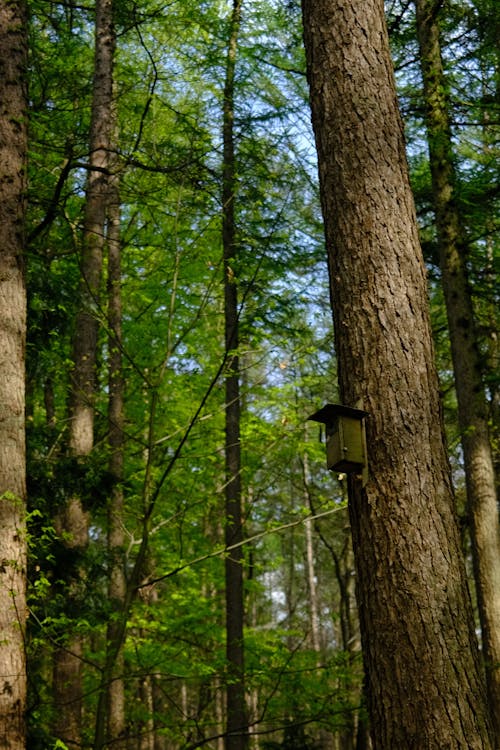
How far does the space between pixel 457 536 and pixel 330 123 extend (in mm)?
2077

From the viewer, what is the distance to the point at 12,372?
5125 millimetres

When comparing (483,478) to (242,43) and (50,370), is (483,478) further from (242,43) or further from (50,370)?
(242,43)

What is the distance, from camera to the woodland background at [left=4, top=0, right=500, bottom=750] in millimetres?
6398

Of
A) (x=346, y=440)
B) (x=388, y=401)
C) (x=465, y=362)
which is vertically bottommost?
(x=346, y=440)

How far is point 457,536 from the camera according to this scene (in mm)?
2967

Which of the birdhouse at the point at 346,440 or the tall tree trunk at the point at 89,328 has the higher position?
the tall tree trunk at the point at 89,328

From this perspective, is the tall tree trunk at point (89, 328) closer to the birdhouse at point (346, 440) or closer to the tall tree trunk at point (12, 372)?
the tall tree trunk at point (12, 372)

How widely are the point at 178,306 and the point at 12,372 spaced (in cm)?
866

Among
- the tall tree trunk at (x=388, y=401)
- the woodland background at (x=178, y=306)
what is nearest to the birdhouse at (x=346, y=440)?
the tall tree trunk at (x=388, y=401)

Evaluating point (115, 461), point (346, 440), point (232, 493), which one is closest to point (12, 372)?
point (346, 440)

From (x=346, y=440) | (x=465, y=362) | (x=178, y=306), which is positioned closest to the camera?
(x=346, y=440)

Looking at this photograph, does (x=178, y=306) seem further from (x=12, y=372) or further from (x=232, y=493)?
(x=12, y=372)

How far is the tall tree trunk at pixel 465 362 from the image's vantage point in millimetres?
8031

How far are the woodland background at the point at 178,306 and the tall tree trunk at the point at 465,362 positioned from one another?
0.27 meters
